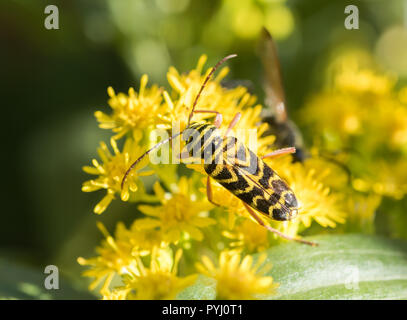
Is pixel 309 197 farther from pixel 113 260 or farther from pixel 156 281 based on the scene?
pixel 113 260

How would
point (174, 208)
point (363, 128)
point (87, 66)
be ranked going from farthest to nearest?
point (87, 66), point (363, 128), point (174, 208)

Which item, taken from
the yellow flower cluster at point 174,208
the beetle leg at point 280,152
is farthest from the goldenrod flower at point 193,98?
the beetle leg at point 280,152

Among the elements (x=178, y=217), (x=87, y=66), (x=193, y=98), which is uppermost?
(x=87, y=66)

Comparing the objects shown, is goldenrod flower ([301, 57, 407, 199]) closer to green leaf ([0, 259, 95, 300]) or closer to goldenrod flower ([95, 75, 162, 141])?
goldenrod flower ([95, 75, 162, 141])

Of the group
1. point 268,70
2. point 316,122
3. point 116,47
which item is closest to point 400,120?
point 316,122

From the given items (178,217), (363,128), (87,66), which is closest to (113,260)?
(178,217)
